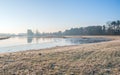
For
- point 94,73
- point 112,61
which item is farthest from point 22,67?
point 112,61

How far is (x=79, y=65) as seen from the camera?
9.59 metres

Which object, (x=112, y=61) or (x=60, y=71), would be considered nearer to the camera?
(x=60, y=71)

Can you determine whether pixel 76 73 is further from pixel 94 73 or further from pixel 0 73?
pixel 0 73

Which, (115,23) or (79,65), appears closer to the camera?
(79,65)

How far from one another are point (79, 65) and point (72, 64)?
1.61 ft

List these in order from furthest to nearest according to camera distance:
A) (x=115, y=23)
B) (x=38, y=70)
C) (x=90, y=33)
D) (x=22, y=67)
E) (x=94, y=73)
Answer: (x=90, y=33), (x=115, y=23), (x=22, y=67), (x=38, y=70), (x=94, y=73)

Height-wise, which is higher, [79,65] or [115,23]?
[115,23]

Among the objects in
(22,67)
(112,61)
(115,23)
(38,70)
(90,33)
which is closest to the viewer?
(38,70)

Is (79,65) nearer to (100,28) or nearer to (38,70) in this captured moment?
(38,70)

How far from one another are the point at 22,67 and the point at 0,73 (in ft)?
4.36

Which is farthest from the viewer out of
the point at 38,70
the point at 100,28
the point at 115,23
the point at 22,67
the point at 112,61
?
the point at 100,28

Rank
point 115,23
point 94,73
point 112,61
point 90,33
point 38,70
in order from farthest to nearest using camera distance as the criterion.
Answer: point 90,33 < point 115,23 < point 112,61 < point 38,70 < point 94,73

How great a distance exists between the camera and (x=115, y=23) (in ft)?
290

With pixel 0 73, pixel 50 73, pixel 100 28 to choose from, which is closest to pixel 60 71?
pixel 50 73
